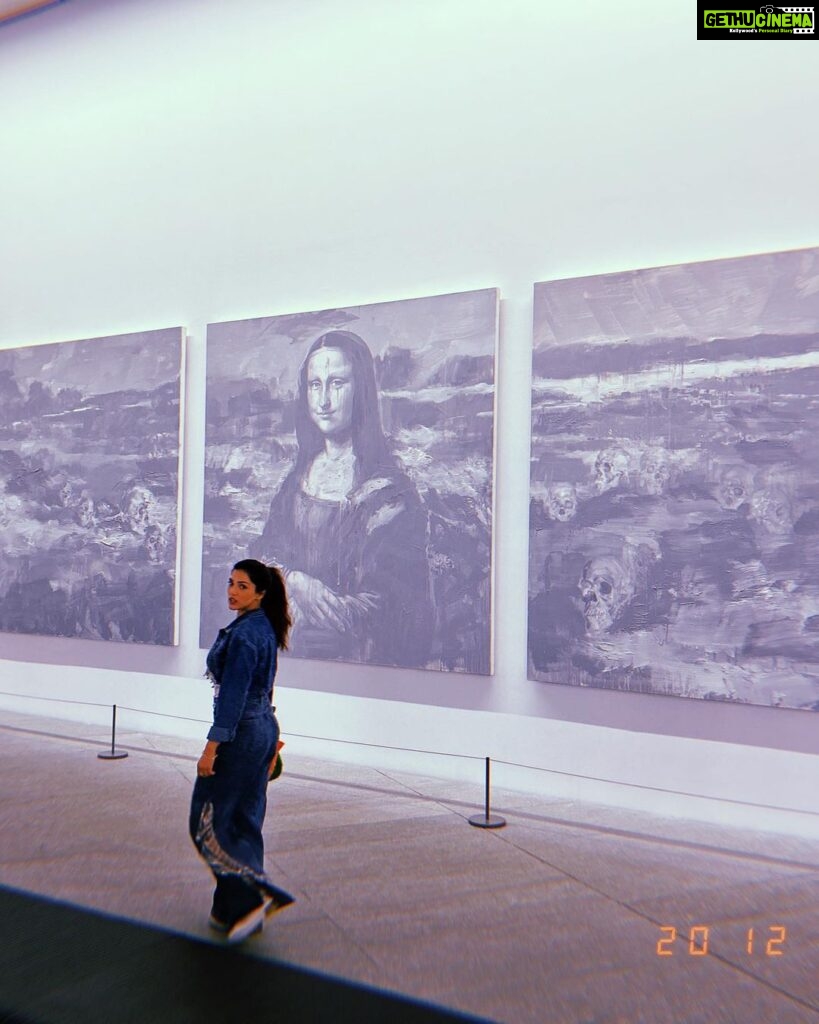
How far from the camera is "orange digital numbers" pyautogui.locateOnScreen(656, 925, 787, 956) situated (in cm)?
589

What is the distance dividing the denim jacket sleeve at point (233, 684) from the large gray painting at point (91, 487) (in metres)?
5.82

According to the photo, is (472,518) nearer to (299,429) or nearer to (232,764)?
(299,429)

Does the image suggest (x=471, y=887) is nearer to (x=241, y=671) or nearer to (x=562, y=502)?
(x=241, y=671)

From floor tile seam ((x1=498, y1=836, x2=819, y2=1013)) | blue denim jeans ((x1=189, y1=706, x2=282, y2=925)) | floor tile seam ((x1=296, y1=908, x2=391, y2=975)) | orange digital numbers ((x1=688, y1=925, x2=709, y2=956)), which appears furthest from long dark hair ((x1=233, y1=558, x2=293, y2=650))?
orange digital numbers ((x1=688, y1=925, x2=709, y2=956))

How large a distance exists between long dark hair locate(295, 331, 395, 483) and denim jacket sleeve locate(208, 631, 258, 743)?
433 cm

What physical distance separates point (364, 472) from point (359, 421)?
546 millimetres

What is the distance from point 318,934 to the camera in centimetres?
612

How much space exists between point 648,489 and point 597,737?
2315mm

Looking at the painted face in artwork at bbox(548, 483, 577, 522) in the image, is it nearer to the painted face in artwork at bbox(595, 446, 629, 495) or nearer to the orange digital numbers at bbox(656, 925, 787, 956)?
the painted face in artwork at bbox(595, 446, 629, 495)

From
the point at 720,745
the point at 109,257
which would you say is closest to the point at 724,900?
the point at 720,745

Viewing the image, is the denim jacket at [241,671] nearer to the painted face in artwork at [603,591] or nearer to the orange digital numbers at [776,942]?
the orange digital numbers at [776,942]

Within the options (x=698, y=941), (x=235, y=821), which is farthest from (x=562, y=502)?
(x=235, y=821)

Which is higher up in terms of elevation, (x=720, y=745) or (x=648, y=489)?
(x=648, y=489)

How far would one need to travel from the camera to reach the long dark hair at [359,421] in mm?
10398
